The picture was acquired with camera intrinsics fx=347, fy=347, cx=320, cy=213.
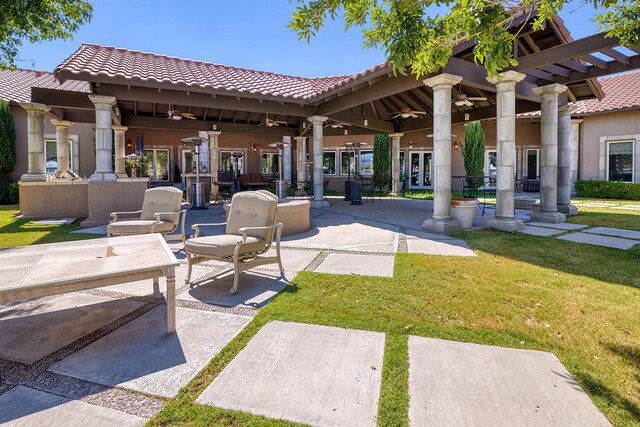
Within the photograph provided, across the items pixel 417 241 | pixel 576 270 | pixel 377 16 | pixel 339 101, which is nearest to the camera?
pixel 377 16

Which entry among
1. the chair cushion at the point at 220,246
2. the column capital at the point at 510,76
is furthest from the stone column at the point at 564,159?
the chair cushion at the point at 220,246

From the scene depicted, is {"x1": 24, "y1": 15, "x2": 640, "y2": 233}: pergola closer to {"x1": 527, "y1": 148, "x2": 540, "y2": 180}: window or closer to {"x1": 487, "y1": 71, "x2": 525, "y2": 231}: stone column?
{"x1": 487, "y1": 71, "x2": 525, "y2": 231}: stone column

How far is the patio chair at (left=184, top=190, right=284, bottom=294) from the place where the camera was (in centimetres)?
343

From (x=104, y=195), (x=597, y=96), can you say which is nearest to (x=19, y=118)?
(x=104, y=195)

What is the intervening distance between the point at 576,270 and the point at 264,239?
3695 millimetres

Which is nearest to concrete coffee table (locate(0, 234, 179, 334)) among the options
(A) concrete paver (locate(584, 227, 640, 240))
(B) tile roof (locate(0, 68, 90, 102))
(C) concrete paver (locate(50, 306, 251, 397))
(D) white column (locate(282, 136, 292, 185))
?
(C) concrete paver (locate(50, 306, 251, 397))

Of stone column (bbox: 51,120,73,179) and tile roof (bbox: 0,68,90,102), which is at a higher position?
tile roof (bbox: 0,68,90,102)

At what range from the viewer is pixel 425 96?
407 inches

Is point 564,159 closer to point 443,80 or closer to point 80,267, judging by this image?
point 443,80

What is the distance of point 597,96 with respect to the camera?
29.1 feet

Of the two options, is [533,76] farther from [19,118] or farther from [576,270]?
[19,118]

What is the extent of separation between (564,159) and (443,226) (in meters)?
4.54

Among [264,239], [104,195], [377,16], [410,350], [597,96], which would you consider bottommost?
[410,350]

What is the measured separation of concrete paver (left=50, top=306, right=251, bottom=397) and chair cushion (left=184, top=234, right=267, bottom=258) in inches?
28.5
